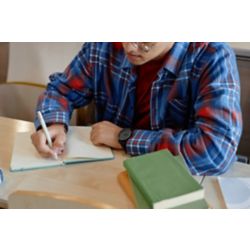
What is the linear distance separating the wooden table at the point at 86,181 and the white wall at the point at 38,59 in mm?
1329

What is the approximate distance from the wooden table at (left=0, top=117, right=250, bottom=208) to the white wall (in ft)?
4.36

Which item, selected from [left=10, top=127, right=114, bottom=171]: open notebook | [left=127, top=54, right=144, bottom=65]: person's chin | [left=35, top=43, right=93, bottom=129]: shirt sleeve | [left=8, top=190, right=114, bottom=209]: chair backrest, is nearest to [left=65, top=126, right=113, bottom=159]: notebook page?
[left=10, top=127, right=114, bottom=171]: open notebook

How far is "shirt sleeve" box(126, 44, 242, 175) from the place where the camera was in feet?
3.68

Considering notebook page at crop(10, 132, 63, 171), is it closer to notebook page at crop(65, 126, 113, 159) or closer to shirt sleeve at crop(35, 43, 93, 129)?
notebook page at crop(65, 126, 113, 159)

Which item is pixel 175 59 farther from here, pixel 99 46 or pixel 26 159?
pixel 26 159

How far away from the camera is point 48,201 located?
746 mm

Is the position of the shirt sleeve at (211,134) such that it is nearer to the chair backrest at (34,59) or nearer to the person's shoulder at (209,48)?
the person's shoulder at (209,48)

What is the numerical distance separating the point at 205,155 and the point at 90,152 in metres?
0.33

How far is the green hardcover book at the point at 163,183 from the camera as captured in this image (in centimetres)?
86

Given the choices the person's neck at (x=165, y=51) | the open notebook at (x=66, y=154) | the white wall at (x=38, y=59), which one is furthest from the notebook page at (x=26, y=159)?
the white wall at (x=38, y=59)

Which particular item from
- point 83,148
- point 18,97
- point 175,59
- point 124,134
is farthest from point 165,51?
point 18,97

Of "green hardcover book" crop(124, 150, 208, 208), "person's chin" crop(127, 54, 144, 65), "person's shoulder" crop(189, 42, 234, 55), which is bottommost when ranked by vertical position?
"green hardcover book" crop(124, 150, 208, 208)

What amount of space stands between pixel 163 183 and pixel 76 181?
27cm
